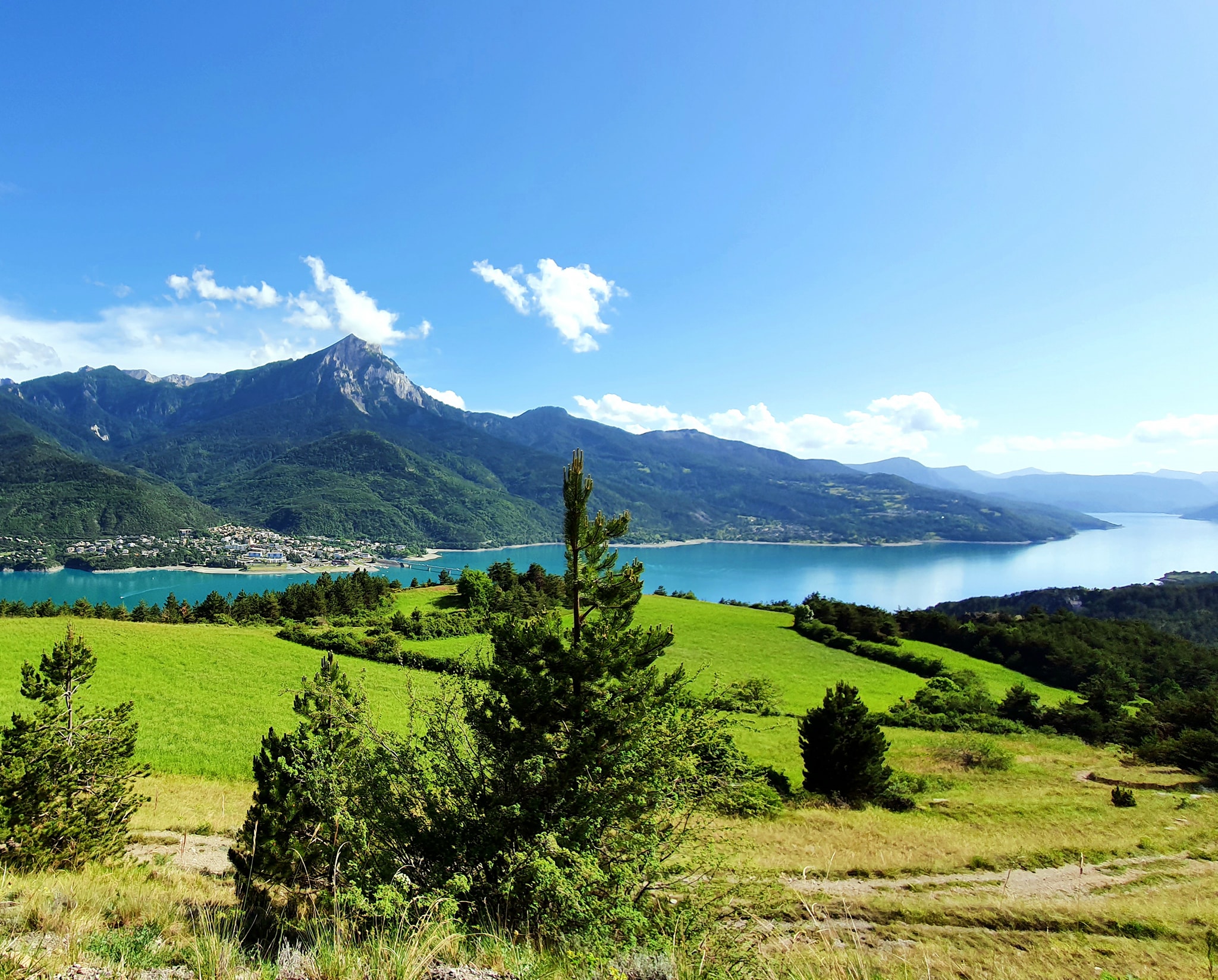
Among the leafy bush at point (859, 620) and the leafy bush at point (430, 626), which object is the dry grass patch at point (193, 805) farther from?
the leafy bush at point (859, 620)

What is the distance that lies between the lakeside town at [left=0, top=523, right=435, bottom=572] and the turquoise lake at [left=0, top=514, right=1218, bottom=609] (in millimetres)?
6297

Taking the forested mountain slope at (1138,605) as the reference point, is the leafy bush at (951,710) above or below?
above

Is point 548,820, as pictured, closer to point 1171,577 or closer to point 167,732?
point 167,732

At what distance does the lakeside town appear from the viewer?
125 meters

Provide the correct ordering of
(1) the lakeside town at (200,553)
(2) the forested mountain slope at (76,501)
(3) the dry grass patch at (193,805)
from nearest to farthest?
(3) the dry grass patch at (193,805) < (1) the lakeside town at (200,553) < (2) the forested mountain slope at (76,501)

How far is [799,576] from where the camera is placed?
488 ft

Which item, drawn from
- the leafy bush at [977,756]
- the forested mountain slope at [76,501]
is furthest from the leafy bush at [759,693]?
the forested mountain slope at [76,501]

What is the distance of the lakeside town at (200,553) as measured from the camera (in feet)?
409

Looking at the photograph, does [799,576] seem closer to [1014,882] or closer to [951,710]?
[951,710]

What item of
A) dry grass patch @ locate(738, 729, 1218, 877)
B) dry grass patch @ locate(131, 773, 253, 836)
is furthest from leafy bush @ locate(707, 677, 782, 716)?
dry grass patch @ locate(131, 773, 253, 836)

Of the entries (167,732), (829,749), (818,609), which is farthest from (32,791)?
(818,609)

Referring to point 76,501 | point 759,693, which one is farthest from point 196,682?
point 76,501

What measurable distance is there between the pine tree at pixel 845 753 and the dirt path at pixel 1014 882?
5199 millimetres

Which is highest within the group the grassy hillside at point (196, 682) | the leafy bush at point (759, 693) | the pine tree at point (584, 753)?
the pine tree at point (584, 753)
